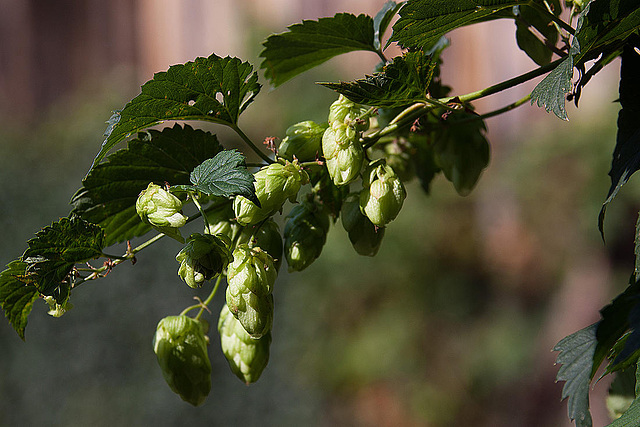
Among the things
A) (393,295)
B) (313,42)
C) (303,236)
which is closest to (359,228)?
(303,236)

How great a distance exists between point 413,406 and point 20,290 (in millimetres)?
2214

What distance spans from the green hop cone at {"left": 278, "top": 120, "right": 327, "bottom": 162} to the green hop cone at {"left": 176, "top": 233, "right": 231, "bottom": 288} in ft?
0.25

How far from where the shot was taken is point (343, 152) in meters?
0.33

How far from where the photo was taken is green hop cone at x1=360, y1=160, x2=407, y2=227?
34 centimetres

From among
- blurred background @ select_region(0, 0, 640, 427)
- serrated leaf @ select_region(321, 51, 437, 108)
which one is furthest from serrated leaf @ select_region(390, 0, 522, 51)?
blurred background @ select_region(0, 0, 640, 427)

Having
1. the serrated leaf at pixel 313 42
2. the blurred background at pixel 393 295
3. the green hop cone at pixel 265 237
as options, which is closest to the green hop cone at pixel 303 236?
the green hop cone at pixel 265 237

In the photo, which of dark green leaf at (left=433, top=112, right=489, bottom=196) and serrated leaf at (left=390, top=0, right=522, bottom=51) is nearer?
serrated leaf at (left=390, top=0, right=522, bottom=51)

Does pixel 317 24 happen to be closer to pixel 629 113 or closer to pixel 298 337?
pixel 629 113

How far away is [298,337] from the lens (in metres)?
2.42

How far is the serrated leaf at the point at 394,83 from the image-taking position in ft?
1.03

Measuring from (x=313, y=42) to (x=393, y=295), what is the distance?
2099 millimetres

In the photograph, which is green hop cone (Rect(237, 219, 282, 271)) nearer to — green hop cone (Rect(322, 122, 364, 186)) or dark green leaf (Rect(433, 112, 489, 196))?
green hop cone (Rect(322, 122, 364, 186))

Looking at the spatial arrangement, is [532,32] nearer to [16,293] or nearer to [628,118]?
[628,118]

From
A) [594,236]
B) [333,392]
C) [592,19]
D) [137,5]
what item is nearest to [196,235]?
[592,19]
